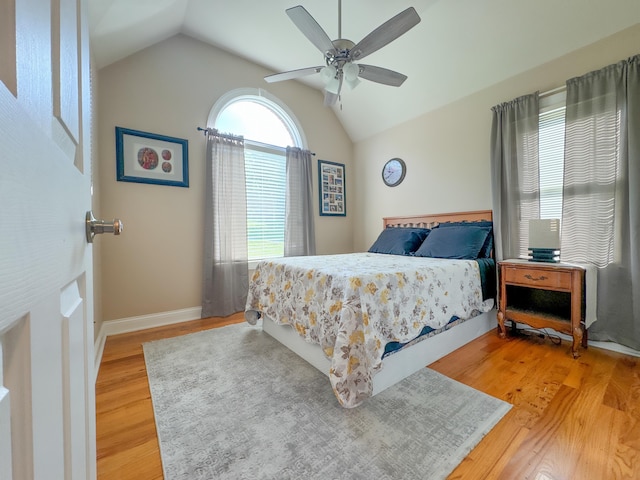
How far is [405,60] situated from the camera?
9.77ft

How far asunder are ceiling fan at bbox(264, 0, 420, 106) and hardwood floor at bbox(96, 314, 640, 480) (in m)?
2.33

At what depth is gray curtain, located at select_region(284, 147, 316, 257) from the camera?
3689 mm

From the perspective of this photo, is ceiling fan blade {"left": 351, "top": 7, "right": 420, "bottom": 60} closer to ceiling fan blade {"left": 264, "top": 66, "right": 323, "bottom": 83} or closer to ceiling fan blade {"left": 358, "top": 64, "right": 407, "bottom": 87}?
ceiling fan blade {"left": 358, "top": 64, "right": 407, "bottom": 87}

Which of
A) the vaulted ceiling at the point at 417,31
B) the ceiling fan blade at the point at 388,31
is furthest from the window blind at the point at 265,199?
the ceiling fan blade at the point at 388,31

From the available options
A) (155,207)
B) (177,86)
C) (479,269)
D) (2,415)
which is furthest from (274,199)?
(2,415)

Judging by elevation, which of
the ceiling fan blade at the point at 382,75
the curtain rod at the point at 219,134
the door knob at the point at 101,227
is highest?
the ceiling fan blade at the point at 382,75

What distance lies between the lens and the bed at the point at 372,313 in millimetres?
1423

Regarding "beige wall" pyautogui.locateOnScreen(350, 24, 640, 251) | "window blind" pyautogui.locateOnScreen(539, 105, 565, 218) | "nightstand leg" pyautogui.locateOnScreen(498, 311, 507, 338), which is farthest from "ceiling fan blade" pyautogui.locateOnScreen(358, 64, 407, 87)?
"nightstand leg" pyautogui.locateOnScreen(498, 311, 507, 338)

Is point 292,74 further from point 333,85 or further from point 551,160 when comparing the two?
point 551,160

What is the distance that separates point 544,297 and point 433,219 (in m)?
1.37

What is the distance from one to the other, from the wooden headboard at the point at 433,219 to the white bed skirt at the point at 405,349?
1042 mm

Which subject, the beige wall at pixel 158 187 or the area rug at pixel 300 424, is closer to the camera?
the area rug at pixel 300 424

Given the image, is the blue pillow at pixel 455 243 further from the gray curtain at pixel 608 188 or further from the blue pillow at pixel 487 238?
the gray curtain at pixel 608 188

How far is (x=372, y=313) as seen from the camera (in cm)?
151
